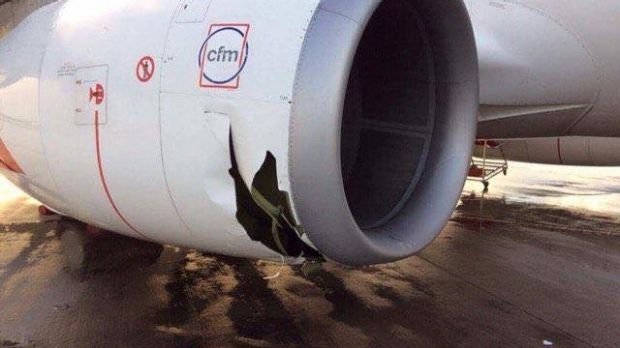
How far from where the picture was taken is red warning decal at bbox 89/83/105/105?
10.2ft

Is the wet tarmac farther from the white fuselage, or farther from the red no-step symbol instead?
the red no-step symbol

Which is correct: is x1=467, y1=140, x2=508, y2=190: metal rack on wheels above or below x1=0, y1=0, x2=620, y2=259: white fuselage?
below

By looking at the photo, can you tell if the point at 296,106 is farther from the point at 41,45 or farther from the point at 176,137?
the point at 41,45

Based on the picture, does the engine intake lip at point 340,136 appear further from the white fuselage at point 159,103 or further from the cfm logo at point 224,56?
the cfm logo at point 224,56

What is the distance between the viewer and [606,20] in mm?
4316

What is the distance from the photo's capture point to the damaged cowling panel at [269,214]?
8.50 feet

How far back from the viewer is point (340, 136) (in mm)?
2699

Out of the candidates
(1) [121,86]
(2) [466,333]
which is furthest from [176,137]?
(2) [466,333]

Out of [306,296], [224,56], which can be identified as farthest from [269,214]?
[306,296]

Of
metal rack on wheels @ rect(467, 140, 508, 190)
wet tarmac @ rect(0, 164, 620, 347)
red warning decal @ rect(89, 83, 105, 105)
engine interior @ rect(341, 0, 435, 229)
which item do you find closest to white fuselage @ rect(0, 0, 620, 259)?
red warning decal @ rect(89, 83, 105, 105)

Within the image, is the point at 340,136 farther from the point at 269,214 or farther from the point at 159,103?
the point at 159,103

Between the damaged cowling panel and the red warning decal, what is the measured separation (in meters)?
0.89

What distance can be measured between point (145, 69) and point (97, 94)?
0.37m

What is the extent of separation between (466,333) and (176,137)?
214 centimetres
